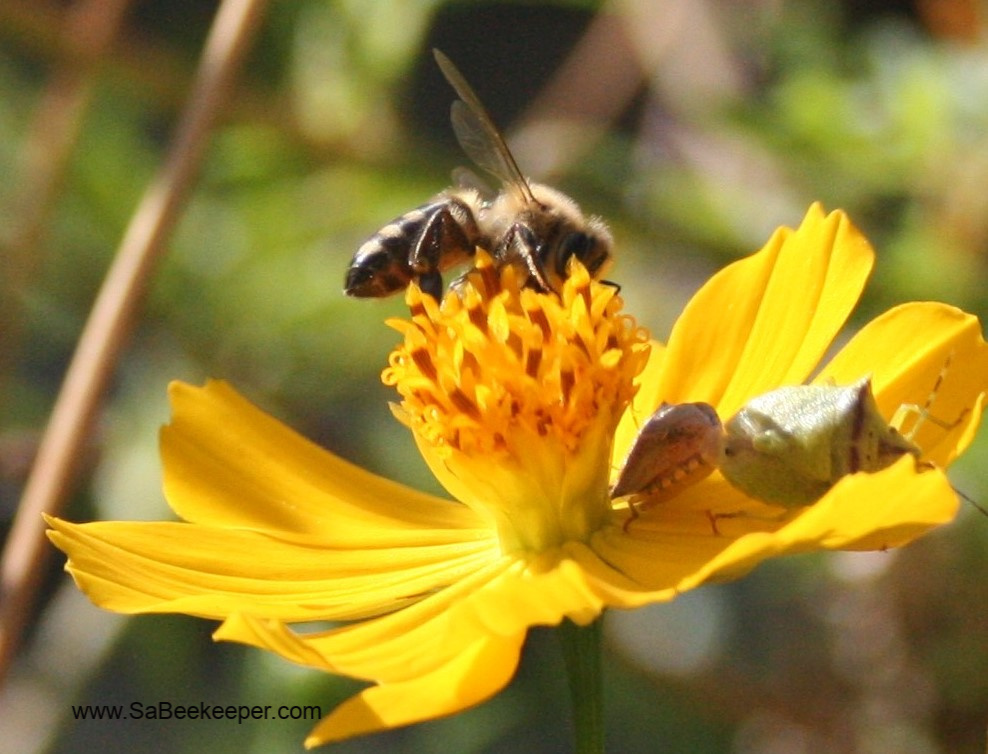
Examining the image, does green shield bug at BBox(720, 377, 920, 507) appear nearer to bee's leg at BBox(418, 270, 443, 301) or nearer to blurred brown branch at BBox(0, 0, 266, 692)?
bee's leg at BBox(418, 270, 443, 301)

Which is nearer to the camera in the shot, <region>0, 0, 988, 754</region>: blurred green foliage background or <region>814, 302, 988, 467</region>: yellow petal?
<region>814, 302, 988, 467</region>: yellow petal

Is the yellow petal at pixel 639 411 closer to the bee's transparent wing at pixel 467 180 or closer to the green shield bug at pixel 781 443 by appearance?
the green shield bug at pixel 781 443

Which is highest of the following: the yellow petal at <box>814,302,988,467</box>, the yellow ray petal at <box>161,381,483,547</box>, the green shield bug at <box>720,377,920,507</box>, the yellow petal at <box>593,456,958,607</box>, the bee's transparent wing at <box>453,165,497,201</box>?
the bee's transparent wing at <box>453,165,497,201</box>

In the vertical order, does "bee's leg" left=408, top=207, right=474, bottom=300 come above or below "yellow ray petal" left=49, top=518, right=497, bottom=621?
above

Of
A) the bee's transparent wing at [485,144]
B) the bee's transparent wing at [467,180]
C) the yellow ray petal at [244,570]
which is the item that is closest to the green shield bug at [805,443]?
the yellow ray petal at [244,570]

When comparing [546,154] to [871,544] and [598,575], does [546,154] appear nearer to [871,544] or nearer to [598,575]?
[598,575]

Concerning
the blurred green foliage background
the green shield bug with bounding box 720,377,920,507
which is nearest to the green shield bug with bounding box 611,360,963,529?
the green shield bug with bounding box 720,377,920,507

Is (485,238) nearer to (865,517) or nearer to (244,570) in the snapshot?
(244,570)
